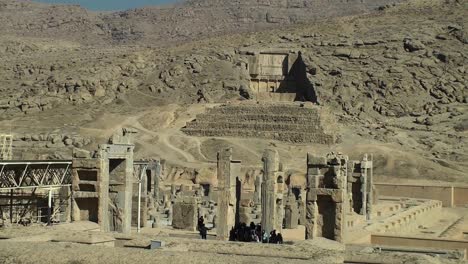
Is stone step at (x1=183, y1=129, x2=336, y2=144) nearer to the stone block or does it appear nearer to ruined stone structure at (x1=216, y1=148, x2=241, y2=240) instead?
ruined stone structure at (x1=216, y1=148, x2=241, y2=240)

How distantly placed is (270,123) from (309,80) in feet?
40.7

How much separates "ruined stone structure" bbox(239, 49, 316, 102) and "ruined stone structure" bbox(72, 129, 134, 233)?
58.4 metres

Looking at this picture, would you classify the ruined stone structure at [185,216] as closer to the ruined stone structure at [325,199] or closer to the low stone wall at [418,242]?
the low stone wall at [418,242]

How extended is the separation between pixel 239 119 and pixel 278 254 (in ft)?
177

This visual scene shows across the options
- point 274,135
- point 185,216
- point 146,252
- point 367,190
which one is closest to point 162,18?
point 274,135

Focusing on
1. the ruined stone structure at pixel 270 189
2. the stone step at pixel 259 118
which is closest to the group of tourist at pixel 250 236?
the ruined stone structure at pixel 270 189

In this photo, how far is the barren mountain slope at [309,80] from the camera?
59.7m

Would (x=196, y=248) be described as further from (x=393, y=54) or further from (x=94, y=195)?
(x=393, y=54)

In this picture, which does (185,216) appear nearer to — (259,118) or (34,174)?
(34,174)

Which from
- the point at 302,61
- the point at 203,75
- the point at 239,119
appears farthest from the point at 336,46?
the point at 239,119

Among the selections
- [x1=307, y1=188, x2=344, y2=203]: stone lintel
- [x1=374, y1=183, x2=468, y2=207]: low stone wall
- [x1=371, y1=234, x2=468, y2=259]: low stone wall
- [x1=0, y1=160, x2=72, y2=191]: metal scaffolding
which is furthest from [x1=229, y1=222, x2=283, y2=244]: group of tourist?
[x1=374, y1=183, x2=468, y2=207]: low stone wall

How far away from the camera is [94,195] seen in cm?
2038

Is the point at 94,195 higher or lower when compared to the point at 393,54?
lower

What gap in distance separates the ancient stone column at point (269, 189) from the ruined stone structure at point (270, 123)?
3890 centimetres
